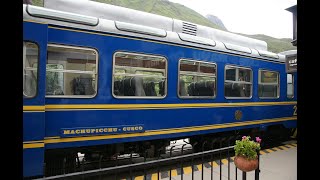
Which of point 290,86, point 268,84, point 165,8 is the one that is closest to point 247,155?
point 268,84

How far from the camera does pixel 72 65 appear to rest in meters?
4.54

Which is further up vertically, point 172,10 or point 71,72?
point 172,10

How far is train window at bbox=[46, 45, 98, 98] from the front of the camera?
4.38m

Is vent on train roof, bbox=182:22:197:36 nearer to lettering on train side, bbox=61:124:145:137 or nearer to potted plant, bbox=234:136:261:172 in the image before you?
lettering on train side, bbox=61:124:145:137

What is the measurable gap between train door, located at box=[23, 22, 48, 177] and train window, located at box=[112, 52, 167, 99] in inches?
50.9

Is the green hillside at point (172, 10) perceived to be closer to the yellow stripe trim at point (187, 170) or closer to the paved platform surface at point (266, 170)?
the paved platform surface at point (266, 170)

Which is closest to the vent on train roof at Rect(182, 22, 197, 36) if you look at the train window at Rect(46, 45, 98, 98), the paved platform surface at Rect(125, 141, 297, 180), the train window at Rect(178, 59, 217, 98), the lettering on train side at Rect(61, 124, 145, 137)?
the train window at Rect(178, 59, 217, 98)

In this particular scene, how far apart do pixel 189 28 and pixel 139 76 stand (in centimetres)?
209

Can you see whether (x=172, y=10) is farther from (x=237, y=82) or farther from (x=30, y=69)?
(x=30, y=69)

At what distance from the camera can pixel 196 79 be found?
6066mm

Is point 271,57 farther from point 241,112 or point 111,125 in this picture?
point 111,125
